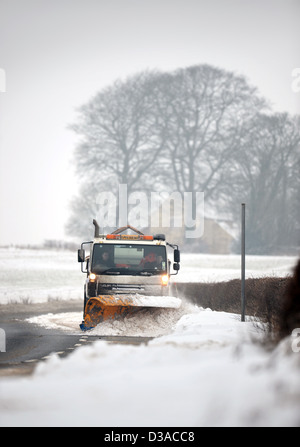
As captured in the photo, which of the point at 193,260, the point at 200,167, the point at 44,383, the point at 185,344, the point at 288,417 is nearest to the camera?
the point at 288,417

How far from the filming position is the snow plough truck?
17.4 m

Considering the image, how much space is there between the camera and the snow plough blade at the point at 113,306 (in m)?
17.3

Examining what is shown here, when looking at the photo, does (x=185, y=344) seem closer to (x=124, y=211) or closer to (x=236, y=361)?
(x=236, y=361)

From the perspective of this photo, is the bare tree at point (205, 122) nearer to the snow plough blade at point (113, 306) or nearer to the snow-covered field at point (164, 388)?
the snow plough blade at point (113, 306)

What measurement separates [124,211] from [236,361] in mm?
53762

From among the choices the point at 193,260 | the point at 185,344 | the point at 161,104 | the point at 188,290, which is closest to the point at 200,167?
the point at 161,104

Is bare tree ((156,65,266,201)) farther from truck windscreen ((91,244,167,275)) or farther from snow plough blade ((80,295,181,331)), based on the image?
snow plough blade ((80,295,181,331))

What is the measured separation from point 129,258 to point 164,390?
12525 millimetres

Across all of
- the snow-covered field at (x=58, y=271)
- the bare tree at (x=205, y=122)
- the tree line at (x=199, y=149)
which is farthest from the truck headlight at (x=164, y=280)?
the bare tree at (x=205, y=122)

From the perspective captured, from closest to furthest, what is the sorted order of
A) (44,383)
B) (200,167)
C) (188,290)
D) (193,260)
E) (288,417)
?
(288,417) < (44,383) < (188,290) < (193,260) < (200,167)

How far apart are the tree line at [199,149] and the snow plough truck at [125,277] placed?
1684 inches

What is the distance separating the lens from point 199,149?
66000 millimetres

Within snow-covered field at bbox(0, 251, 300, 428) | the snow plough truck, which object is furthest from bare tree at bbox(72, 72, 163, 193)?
snow-covered field at bbox(0, 251, 300, 428)
